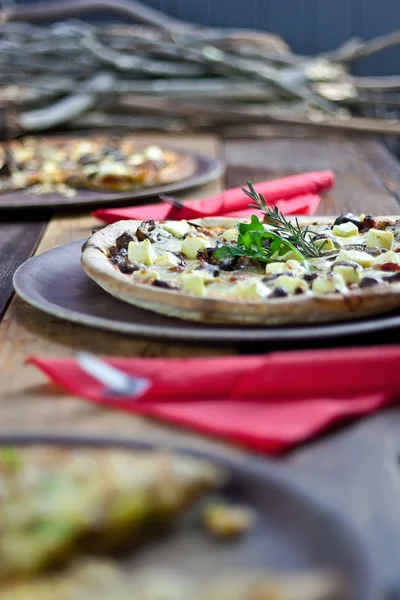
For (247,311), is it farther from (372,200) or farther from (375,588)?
(372,200)

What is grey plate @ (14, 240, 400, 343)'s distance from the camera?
1.27m

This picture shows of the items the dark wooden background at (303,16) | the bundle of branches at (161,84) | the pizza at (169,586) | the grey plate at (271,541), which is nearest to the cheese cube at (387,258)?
the grey plate at (271,541)

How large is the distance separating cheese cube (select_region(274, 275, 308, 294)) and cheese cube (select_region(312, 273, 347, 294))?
0.02 metres

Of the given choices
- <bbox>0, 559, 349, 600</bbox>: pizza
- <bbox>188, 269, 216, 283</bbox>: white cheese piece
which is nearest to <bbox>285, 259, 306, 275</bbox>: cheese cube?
<bbox>188, 269, 216, 283</bbox>: white cheese piece

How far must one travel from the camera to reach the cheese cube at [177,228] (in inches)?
72.6

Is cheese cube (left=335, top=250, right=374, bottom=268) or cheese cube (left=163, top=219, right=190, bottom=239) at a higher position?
cheese cube (left=335, top=250, right=374, bottom=268)

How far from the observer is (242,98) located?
4012mm

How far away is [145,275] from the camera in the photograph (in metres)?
1.51

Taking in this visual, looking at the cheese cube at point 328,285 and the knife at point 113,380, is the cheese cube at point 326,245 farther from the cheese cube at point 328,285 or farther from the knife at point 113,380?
the knife at point 113,380

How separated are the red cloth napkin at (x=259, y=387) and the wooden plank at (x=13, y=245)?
569 mm

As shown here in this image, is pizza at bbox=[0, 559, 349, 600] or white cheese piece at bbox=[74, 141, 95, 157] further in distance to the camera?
white cheese piece at bbox=[74, 141, 95, 157]

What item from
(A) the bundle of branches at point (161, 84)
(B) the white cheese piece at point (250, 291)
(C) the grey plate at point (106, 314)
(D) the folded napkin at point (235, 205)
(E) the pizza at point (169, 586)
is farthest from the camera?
(A) the bundle of branches at point (161, 84)

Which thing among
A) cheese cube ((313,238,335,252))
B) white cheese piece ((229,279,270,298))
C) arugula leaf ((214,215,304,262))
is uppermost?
white cheese piece ((229,279,270,298))

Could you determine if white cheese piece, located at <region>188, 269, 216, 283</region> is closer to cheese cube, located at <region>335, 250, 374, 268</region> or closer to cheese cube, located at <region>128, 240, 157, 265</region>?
cheese cube, located at <region>128, 240, 157, 265</region>
